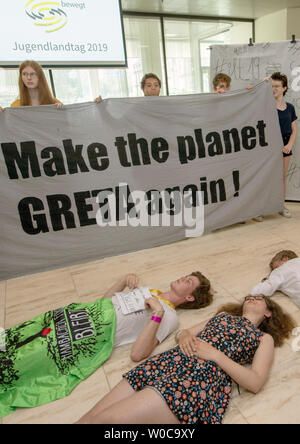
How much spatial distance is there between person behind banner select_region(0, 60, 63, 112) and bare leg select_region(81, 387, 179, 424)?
2091 mm

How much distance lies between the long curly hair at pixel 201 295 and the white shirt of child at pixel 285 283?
11.0 inches

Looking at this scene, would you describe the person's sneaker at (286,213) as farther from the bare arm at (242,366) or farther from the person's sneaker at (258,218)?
the bare arm at (242,366)

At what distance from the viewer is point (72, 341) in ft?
4.64

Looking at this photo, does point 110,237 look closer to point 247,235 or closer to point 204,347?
point 247,235

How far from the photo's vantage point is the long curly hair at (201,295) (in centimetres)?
179

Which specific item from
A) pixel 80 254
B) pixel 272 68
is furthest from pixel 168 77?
pixel 80 254

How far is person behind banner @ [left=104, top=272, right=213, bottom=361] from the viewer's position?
1499 millimetres

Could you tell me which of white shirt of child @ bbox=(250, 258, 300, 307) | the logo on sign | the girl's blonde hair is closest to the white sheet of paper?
white shirt of child @ bbox=(250, 258, 300, 307)

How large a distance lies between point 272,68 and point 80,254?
2805 millimetres

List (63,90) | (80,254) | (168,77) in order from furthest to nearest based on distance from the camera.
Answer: (168,77) < (63,90) < (80,254)

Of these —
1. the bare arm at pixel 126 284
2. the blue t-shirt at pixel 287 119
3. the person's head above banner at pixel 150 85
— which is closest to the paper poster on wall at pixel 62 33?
the person's head above banner at pixel 150 85

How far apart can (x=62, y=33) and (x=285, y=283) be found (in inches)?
140

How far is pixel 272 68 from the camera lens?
349 cm

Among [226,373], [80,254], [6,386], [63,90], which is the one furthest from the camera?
[63,90]
